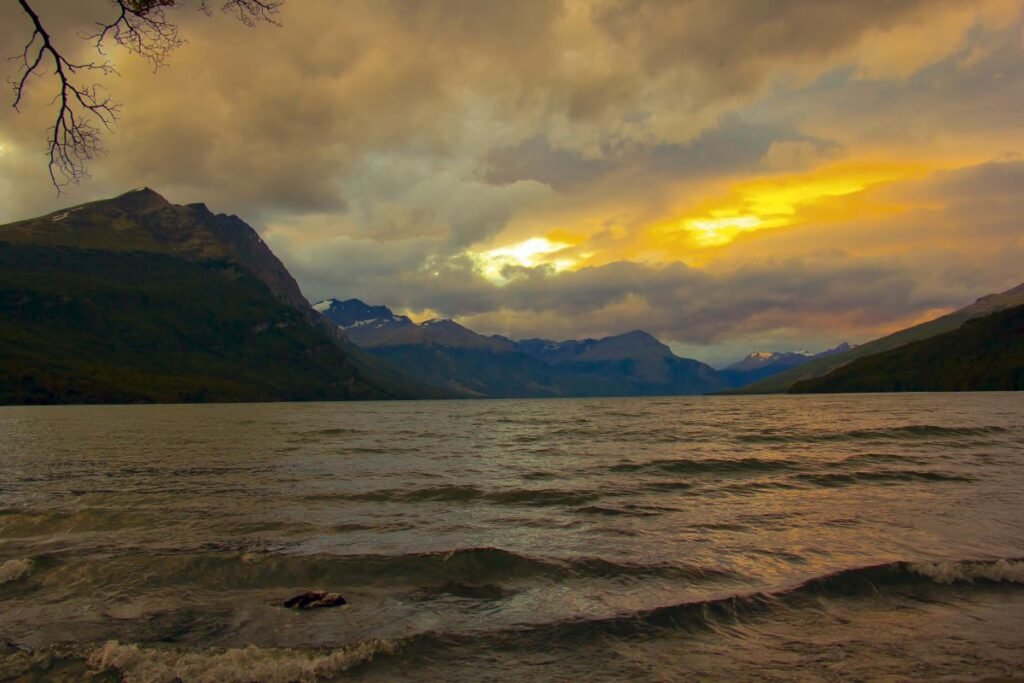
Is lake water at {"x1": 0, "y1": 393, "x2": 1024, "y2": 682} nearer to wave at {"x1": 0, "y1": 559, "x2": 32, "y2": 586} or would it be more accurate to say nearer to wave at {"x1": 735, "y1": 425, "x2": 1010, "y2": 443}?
wave at {"x1": 0, "y1": 559, "x2": 32, "y2": 586}

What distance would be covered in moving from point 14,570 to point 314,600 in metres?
9.30

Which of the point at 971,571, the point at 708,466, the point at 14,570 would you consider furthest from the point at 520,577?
the point at 708,466

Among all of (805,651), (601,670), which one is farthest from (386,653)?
(805,651)

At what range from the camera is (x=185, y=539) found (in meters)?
20.2

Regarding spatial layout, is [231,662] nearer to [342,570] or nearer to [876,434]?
[342,570]

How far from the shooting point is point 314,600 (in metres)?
14.1

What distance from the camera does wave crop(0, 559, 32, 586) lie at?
16047 millimetres

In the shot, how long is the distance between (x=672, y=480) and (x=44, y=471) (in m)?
40.2

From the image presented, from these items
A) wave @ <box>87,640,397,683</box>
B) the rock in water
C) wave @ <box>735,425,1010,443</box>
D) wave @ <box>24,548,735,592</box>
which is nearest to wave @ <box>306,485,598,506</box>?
wave @ <box>24,548,735,592</box>

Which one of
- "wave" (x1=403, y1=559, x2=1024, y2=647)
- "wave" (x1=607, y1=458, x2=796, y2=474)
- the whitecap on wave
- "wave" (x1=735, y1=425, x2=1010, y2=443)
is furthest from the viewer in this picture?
"wave" (x1=735, y1=425, x2=1010, y2=443)

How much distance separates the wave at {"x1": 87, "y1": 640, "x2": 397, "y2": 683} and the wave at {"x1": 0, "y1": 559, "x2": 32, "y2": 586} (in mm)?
7299

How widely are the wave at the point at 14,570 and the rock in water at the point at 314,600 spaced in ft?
26.7

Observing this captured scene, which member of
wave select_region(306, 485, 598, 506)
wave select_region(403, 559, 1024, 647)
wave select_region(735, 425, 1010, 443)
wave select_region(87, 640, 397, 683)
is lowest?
wave select_region(735, 425, 1010, 443)

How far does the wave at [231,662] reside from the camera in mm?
10234
